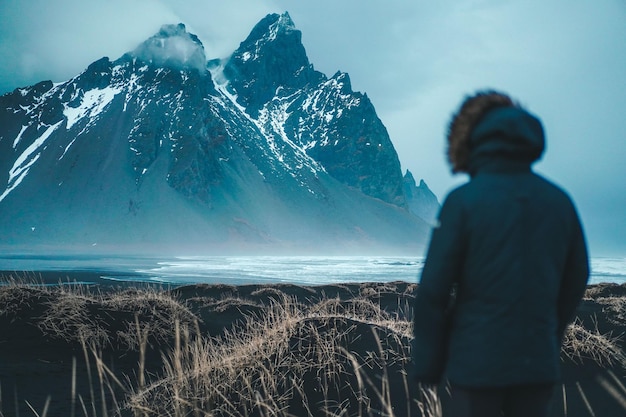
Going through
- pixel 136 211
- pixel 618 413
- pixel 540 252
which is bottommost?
pixel 618 413

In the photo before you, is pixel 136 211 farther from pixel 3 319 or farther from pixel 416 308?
pixel 416 308

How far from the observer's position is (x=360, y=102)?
18850 centimetres

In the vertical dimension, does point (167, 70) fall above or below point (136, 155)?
above

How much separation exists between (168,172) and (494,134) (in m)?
124

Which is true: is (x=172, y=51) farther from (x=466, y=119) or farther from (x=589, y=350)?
(x=466, y=119)

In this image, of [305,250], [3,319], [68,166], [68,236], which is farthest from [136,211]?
[3,319]

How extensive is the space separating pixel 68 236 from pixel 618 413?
111636 mm

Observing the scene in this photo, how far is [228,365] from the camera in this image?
17.4ft

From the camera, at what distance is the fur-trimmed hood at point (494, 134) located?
6.84 feet

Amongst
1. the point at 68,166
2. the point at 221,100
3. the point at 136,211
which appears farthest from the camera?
the point at 221,100

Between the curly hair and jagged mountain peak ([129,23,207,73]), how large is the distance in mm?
150594

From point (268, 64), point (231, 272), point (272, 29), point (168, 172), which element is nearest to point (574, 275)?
point (231, 272)

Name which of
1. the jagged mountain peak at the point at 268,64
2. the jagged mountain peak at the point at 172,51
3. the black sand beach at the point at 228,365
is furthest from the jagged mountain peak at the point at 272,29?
the black sand beach at the point at 228,365

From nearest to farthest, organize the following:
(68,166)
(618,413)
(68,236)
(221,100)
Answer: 1. (618,413)
2. (68,236)
3. (68,166)
4. (221,100)
